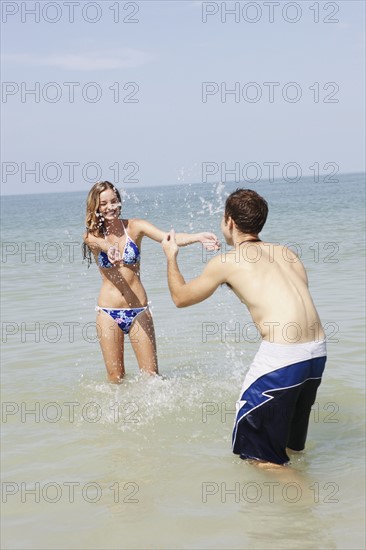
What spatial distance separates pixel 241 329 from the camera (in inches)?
379

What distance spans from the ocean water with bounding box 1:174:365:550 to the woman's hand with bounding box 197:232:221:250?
215mm

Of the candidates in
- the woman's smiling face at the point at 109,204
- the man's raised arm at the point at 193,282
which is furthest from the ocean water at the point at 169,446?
the man's raised arm at the point at 193,282

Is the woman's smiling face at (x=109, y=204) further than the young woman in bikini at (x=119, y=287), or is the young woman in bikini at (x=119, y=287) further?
the young woman in bikini at (x=119, y=287)

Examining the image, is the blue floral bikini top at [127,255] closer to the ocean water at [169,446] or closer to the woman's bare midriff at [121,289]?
the woman's bare midriff at [121,289]

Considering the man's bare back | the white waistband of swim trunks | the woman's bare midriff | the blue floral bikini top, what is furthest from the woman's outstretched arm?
the white waistband of swim trunks

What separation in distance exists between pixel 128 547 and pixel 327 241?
16.3 metres

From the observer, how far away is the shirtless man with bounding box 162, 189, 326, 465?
14.5 ft

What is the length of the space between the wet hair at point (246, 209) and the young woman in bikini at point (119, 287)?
1952 millimetres

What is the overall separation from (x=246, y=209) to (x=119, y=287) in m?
2.40

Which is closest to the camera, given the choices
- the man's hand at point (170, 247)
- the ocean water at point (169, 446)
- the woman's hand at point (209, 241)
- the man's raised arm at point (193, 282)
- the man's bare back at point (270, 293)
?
the ocean water at point (169, 446)

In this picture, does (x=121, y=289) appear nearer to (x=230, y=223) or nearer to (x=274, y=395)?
(x=230, y=223)

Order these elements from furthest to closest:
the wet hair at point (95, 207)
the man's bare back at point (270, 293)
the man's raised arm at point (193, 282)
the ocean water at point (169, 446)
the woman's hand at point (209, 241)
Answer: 1. the wet hair at point (95, 207)
2. the woman's hand at point (209, 241)
3. the man's raised arm at point (193, 282)
4. the man's bare back at point (270, 293)
5. the ocean water at point (169, 446)

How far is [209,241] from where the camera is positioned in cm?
546

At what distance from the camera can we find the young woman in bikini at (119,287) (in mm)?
6531
